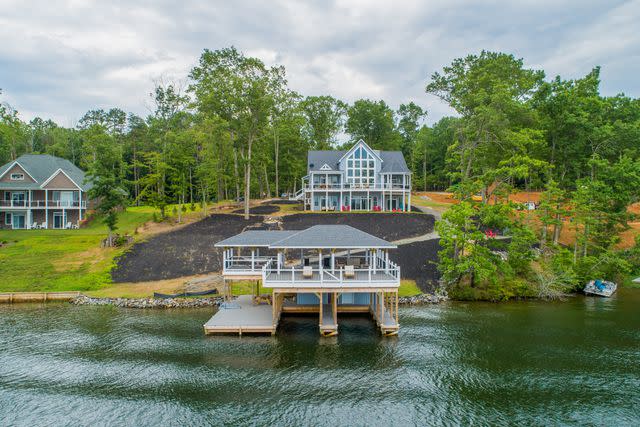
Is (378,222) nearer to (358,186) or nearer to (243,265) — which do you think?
(358,186)

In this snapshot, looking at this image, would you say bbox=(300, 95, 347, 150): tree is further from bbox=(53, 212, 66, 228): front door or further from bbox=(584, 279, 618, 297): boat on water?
bbox=(584, 279, 618, 297): boat on water

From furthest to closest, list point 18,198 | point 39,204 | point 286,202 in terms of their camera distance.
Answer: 1. point 286,202
2. point 18,198
3. point 39,204

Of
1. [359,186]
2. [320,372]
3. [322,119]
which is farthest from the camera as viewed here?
[322,119]

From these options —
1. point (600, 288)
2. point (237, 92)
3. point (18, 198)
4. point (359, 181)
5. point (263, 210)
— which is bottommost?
point (600, 288)

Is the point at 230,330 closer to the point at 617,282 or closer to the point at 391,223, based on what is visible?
the point at 391,223

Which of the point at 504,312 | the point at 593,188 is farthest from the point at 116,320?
the point at 593,188

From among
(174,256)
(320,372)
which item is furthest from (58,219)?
(320,372)

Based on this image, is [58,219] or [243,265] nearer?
[243,265]
